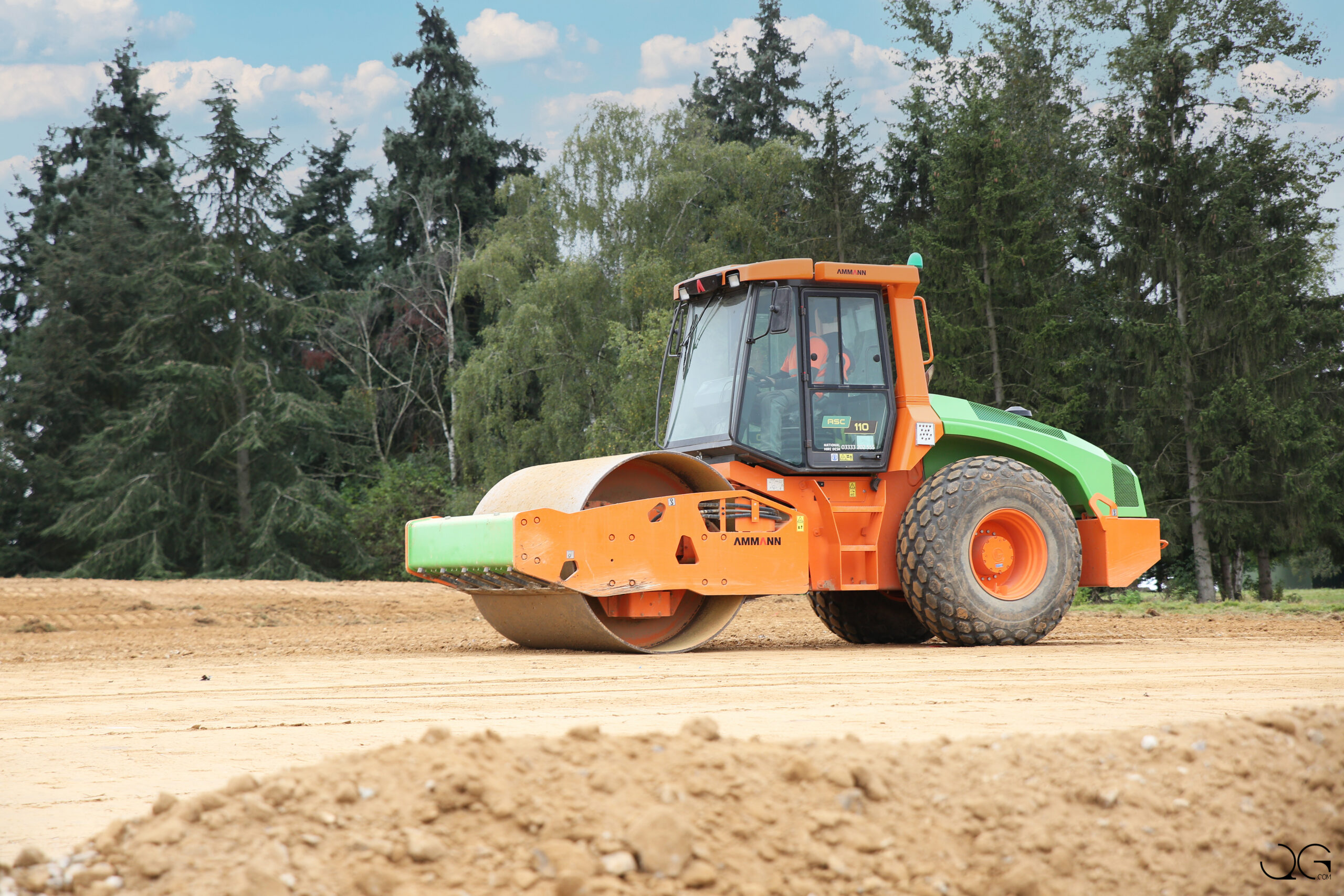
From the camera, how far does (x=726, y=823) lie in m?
2.75

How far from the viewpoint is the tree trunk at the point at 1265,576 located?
2332cm

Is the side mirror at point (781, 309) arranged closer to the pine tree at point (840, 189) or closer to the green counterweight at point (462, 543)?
the green counterweight at point (462, 543)

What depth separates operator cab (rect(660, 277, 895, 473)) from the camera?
27.8 feet

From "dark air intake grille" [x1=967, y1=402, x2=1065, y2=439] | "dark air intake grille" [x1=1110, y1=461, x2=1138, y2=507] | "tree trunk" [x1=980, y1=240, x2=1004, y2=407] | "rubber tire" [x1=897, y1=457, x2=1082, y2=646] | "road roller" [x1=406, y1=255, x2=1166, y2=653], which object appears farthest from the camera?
"tree trunk" [x1=980, y1=240, x2=1004, y2=407]

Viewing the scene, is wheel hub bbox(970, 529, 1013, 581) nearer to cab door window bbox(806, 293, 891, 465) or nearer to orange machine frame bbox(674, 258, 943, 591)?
orange machine frame bbox(674, 258, 943, 591)

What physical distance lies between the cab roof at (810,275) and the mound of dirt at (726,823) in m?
5.68

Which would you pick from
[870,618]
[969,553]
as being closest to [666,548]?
[969,553]

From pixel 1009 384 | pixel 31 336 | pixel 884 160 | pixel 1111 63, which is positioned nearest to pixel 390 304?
pixel 31 336

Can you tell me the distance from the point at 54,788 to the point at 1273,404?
22.5 meters

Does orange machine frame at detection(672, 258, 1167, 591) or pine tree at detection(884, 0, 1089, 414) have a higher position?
pine tree at detection(884, 0, 1089, 414)

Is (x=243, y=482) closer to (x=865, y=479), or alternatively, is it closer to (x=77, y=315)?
(x=77, y=315)

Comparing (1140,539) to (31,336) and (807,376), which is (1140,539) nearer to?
(807,376)

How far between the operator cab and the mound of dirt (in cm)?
527

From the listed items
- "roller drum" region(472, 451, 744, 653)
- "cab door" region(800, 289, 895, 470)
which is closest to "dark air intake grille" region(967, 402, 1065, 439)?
"cab door" region(800, 289, 895, 470)
